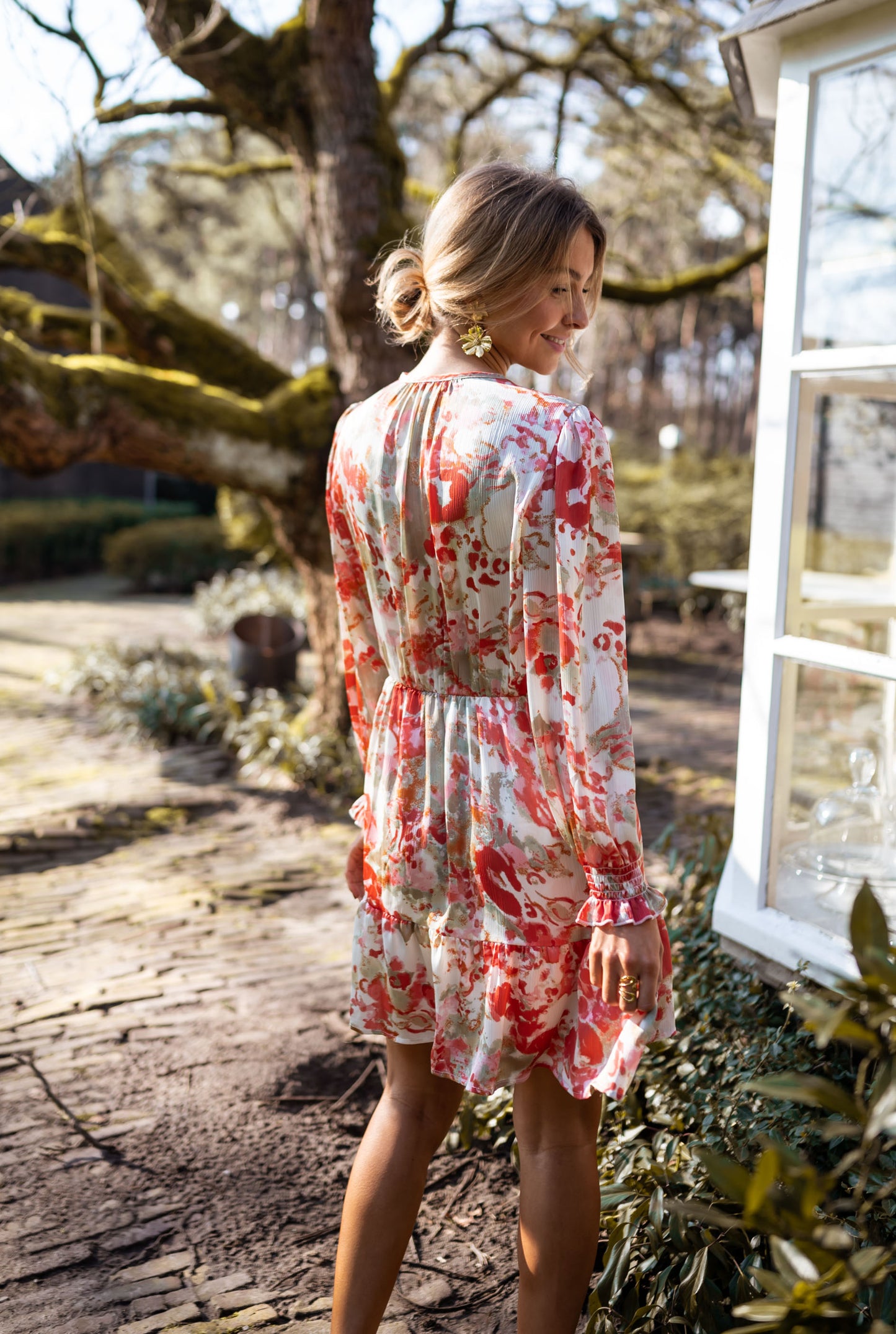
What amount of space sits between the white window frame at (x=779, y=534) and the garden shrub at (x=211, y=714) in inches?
131

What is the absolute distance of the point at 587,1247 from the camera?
1522mm

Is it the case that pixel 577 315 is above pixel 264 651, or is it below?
above

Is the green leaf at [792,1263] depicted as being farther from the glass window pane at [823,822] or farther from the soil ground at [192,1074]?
the glass window pane at [823,822]

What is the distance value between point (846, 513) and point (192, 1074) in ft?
27.1

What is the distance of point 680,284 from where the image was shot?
675cm

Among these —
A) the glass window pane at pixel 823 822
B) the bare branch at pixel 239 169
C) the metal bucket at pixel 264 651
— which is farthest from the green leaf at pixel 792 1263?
the bare branch at pixel 239 169

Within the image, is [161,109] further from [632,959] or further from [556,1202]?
[556,1202]

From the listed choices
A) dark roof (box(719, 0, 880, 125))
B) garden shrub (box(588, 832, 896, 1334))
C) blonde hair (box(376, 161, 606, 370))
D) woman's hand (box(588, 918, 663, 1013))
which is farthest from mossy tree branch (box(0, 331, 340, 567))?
woman's hand (box(588, 918, 663, 1013))

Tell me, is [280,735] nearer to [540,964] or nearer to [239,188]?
[540,964]

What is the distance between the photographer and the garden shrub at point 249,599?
10.4 meters

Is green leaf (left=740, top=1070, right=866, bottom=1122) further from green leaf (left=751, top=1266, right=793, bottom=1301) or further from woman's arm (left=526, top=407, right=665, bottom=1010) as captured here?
woman's arm (left=526, top=407, right=665, bottom=1010)

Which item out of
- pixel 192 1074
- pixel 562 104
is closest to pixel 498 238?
pixel 192 1074

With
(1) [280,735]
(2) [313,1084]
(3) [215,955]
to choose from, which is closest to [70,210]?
(1) [280,735]

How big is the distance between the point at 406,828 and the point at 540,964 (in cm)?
29
